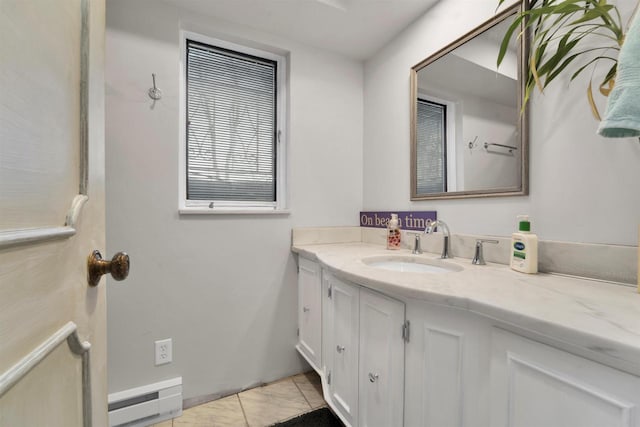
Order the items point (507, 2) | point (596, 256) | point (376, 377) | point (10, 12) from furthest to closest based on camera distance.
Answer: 1. point (507, 2)
2. point (376, 377)
3. point (596, 256)
4. point (10, 12)

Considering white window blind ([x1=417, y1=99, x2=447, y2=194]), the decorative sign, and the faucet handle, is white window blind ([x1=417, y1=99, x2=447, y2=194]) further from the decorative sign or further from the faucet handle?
the faucet handle

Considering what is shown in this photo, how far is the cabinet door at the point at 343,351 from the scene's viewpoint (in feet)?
3.60

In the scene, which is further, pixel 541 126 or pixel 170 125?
pixel 170 125

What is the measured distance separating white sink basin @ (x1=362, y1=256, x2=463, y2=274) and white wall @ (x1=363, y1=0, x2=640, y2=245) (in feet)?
0.69

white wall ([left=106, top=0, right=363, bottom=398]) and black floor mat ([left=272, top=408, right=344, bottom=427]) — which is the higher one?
white wall ([left=106, top=0, right=363, bottom=398])

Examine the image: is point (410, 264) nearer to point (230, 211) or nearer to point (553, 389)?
point (553, 389)

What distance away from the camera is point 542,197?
101 cm

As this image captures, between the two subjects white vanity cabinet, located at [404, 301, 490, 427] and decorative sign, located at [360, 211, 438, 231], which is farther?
decorative sign, located at [360, 211, 438, 231]

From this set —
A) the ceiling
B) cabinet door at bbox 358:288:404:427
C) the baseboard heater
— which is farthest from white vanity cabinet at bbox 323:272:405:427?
the ceiling

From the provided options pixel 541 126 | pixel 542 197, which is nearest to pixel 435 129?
pixel 541 126

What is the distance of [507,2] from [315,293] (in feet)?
5.16

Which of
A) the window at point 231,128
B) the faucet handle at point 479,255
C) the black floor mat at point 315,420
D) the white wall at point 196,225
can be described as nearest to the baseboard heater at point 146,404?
the white wall at point 196,225

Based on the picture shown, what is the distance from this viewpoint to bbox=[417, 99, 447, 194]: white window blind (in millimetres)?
1403

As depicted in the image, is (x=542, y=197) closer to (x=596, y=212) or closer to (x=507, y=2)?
(x=596, y=212)
